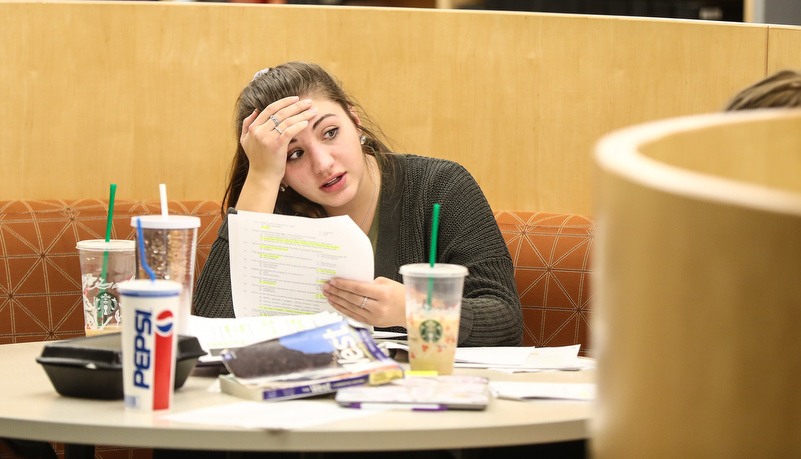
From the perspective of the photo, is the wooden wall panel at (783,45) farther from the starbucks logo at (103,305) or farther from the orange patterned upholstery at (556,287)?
the starbucks logo at (103,305)

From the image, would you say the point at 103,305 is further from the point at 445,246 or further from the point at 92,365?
the point at 445,246

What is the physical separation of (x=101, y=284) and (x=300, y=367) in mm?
466

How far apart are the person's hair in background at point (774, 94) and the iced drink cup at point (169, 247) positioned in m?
0.73

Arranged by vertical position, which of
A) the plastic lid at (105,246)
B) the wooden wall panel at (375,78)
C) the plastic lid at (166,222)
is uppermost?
the wooden wall panel at (375,78)

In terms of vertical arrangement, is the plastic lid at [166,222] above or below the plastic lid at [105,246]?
above

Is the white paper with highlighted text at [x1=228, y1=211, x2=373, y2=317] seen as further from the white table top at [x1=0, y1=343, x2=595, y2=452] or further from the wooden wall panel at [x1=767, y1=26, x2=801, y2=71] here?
the wooden wall panel at [x1=767, y1=26, x2=801, y2=71]

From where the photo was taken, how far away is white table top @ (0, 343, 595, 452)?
31.7 inches

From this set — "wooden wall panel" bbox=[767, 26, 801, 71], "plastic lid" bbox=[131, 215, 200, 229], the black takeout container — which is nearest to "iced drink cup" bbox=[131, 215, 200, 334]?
"plastic lid" bbox=[131, 215, 200, 229]

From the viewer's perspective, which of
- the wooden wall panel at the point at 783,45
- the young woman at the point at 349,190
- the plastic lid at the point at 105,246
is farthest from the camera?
the wooden wall panel at the point at 783,45

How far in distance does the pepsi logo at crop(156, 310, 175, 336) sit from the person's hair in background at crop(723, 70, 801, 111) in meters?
0.76

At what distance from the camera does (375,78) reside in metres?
2.33

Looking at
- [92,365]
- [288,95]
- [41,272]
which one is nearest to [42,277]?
[41,272]

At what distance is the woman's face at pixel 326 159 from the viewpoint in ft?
5.57

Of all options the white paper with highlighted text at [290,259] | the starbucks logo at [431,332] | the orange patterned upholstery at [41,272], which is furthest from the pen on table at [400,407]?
the orange patterned upholstery at [41,272]
